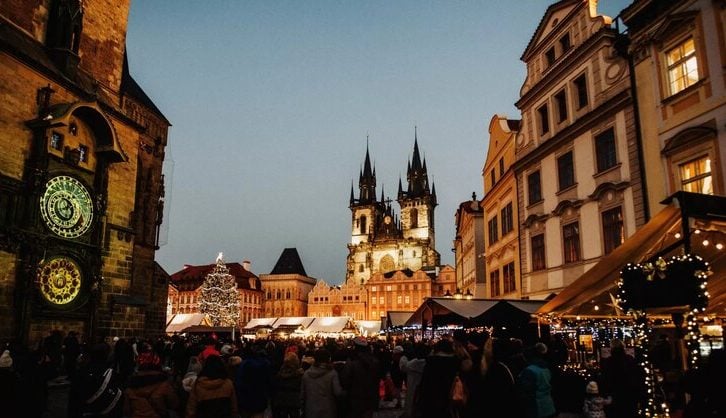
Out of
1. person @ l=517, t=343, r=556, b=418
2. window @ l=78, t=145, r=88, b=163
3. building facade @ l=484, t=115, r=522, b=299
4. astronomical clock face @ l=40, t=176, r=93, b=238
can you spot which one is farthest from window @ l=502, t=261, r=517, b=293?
window @ l=78, t=145, r=88, b=163

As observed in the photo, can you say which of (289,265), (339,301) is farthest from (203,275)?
(339,301)

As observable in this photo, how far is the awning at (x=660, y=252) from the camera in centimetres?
793

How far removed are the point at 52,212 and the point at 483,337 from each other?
1545 cm

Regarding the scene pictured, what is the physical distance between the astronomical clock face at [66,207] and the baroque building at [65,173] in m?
0.03

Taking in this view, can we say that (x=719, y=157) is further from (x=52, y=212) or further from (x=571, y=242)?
(x=52, y=212)

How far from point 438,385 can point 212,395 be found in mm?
2582

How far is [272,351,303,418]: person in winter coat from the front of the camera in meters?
9.23

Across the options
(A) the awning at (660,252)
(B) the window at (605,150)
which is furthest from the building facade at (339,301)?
(A) the awning at (660,252)

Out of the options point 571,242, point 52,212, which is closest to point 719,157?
point 571,242

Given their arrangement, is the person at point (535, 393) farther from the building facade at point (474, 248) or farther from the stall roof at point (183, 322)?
the stall roof at point (183, 322)

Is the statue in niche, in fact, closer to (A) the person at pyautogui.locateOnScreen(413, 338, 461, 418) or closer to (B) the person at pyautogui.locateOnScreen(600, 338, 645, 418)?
(A) the person at pyautogui.locateOnScreen(413, 338, 461, 418)

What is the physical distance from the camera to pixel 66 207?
17.7 meters

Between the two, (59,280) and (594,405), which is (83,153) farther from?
(594,405)

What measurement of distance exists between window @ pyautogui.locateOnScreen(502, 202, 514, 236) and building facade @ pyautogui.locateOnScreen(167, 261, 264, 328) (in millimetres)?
73975
